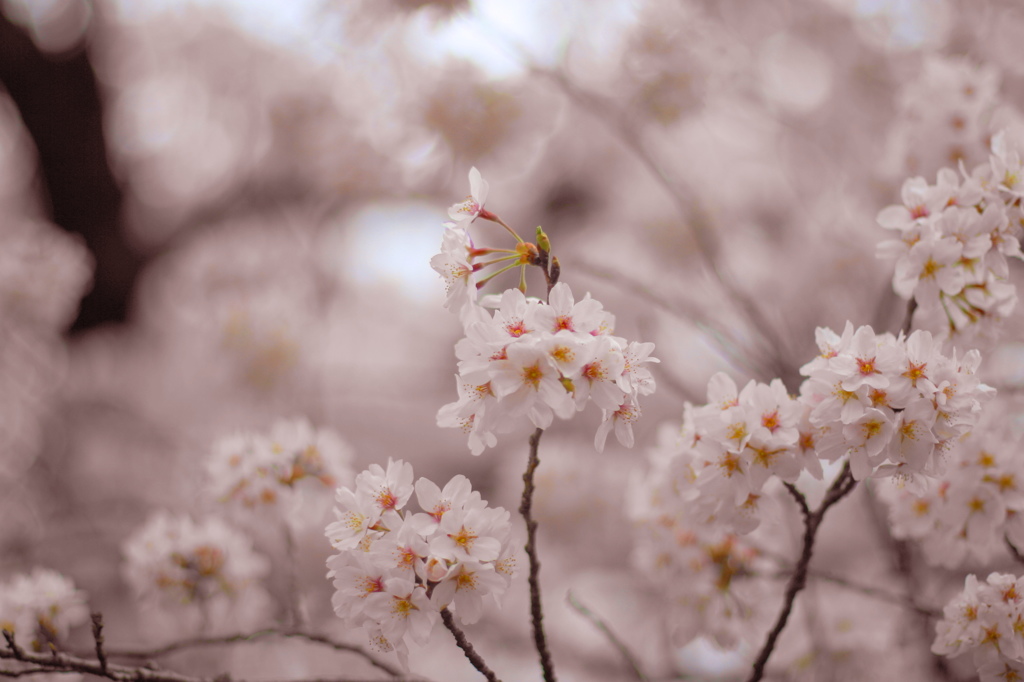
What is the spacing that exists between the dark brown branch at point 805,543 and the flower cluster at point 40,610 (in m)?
1.43

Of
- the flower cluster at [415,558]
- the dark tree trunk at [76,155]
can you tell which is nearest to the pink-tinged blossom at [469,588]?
the flower cluster at [415,558]

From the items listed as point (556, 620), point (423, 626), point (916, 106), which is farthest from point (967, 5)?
point (556, 620)

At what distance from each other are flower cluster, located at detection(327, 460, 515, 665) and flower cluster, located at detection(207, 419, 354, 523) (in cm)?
64

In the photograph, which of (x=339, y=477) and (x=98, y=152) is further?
(x=98, y=152)

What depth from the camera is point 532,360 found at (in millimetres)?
885

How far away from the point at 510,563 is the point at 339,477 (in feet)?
2.43

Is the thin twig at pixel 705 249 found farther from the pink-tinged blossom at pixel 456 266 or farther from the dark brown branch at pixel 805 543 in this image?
the pink-tinged blossom at pixel 456 266

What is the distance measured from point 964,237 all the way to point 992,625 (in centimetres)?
66

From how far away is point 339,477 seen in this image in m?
1.60

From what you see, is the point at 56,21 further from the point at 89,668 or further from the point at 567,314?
the point at 567,314

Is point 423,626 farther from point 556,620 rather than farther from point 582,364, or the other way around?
point 556,620

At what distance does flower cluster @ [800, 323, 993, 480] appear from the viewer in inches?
38.1

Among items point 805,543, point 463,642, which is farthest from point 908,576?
point 463,642

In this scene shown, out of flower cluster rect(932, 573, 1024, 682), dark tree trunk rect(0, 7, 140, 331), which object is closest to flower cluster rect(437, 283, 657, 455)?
flower cluster rect(932, 573, 1024, 682)
